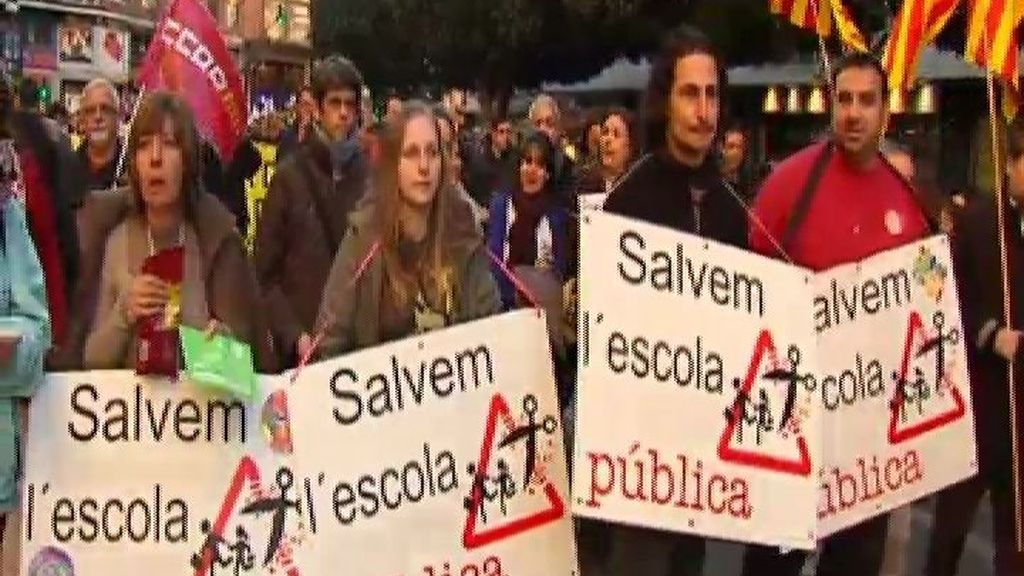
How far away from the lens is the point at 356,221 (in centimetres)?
461

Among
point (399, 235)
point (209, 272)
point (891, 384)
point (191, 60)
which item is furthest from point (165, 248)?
point (191, 60)

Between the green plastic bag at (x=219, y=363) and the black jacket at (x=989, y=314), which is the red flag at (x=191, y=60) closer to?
the black jacket at (x=989, y=314)

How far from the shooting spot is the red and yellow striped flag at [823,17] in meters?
6.75

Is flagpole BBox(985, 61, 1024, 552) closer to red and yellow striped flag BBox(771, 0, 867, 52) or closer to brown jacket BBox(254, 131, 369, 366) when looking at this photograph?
red and yellow striped flag BBox(771, 0, 867, 52)

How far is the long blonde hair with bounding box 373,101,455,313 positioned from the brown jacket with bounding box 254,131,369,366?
1609 millimetres

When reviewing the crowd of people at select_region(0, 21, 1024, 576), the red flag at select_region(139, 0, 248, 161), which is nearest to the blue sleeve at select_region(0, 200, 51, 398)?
the crowd of people at select_region(0, 21, 1024, 576)

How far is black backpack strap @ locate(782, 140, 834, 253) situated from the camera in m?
5.00

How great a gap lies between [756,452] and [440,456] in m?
0.86

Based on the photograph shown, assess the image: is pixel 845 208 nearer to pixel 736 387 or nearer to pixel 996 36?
pixel 736 387

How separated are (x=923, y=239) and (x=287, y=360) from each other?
200 centimetres

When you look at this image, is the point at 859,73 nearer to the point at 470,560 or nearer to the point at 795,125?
the point at 470,560

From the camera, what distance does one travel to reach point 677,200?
466cm

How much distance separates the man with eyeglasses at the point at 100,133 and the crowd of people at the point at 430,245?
1182mm

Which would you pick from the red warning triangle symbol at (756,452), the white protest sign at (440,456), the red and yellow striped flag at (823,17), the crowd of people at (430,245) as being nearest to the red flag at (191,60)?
the crowd of people at (430,245)
